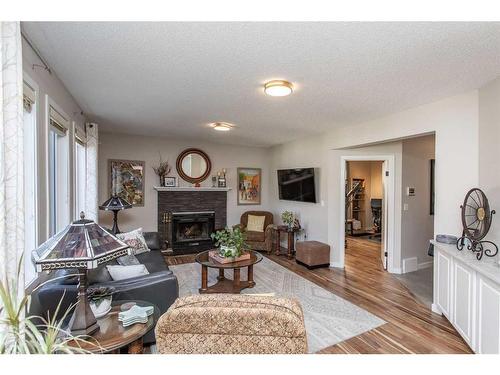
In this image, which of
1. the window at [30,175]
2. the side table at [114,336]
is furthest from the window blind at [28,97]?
the side table at [114,336]

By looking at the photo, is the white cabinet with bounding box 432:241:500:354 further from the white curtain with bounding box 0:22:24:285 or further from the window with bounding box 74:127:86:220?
the window with bounding box 74:127:86:220

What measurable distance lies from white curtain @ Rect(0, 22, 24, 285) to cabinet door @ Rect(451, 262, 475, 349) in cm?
323

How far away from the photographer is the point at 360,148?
4.57 m

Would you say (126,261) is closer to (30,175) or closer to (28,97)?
(30,175)

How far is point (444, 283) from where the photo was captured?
273 cm

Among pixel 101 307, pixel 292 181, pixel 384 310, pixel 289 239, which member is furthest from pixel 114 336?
pixel 292 181

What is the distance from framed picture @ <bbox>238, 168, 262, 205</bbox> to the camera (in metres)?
6.48

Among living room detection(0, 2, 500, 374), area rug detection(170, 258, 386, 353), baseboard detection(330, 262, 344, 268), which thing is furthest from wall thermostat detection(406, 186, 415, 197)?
area rug detection(170, 258, 386, 353)

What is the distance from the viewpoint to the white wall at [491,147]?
2.35 m

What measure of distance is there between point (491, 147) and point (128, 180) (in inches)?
221

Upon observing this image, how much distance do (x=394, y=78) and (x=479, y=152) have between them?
1.22m
